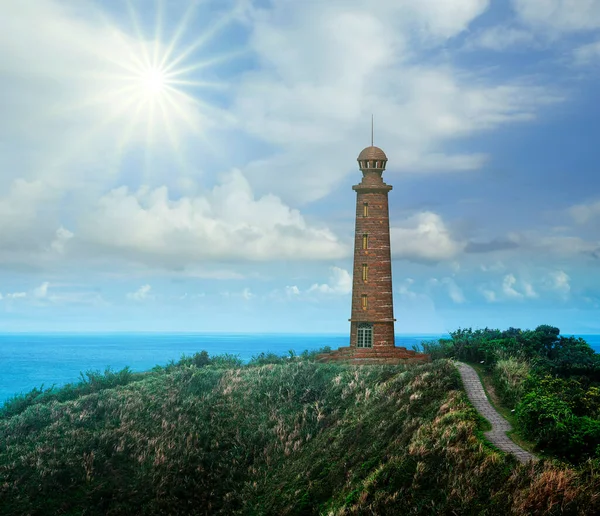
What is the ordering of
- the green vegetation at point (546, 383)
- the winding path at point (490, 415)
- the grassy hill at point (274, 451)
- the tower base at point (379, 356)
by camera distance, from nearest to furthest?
the grassy hill at point (274, 451), the green vegetation at point (546, 383), the winding path at point (490, 415), the tower base at point (379, 356)

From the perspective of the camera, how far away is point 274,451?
34.5 meters

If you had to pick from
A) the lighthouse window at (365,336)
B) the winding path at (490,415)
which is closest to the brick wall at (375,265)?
the lighthouse window at (365,336)

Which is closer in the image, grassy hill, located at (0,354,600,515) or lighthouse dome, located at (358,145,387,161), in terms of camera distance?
grassy hill, located at (0,354,600,515)

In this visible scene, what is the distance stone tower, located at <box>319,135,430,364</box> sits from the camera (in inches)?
1855

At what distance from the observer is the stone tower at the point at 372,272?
155ft

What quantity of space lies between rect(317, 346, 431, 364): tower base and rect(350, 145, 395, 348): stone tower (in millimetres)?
443

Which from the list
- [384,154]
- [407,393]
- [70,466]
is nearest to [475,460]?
[407,393]

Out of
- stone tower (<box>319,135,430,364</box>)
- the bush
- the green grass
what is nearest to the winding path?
the green grass

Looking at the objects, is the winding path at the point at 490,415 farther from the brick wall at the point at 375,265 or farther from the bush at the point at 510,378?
the brick wall at the point at 375,265

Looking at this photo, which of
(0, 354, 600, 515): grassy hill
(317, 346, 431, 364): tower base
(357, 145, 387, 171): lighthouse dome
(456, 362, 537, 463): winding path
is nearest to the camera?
(0, 354, 600, 515): grassy hill

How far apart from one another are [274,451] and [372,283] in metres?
16.9

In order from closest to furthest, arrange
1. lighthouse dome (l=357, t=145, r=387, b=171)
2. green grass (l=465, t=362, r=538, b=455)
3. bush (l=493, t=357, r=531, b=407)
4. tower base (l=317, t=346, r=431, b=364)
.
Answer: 1. green grass (l=465, t=362, r=538, b=455)
2. bush (l=493, t=357, r=531, b=407)
3. tower base (l=317, t=346, r=431, b=364)
4. lighthouse dome (l=357, t=145, r=387, b=171)

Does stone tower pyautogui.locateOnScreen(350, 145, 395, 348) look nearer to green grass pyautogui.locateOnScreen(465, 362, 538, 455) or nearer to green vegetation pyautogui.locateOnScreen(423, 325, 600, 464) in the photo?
green vegetation pyautogui.locateOnScreen(423, 325, 600, 464)

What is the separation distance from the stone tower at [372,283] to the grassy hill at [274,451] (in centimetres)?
424
